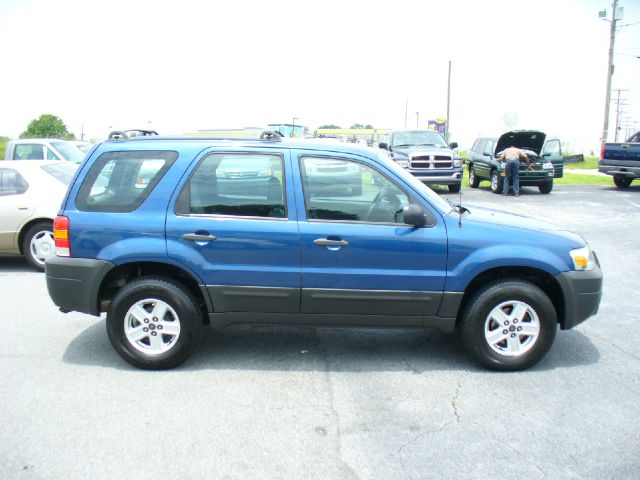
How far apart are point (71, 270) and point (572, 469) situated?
12.4ft

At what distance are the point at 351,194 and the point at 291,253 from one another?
661 millimetres

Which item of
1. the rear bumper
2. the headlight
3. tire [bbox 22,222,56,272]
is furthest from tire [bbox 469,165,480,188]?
the rear bumper

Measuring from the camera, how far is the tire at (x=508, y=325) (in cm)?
470

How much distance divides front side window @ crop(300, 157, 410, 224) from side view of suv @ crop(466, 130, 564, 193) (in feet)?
49.4

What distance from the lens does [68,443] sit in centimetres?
366

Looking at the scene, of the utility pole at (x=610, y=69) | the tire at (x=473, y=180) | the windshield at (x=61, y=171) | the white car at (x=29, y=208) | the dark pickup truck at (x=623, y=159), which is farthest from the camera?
the utility pole at (x=610, y=69)

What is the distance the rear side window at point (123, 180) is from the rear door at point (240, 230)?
0.27 m

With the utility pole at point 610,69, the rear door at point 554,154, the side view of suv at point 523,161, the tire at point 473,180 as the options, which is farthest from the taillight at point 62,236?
the utility pole at point 610,69

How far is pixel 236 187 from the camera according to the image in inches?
189

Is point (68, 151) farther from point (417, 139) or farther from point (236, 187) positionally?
point (236, 187)

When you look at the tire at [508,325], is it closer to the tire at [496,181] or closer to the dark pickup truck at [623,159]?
the tire at [496,181]

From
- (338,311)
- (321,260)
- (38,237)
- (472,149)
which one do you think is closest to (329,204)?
(321,260)

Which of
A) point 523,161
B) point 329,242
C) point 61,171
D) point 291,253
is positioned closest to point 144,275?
point 291,253

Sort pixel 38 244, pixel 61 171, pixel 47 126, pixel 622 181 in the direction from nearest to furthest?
pixel 38 244 → pixel 61 171 → pixel 622 181 → pixel 47 126
